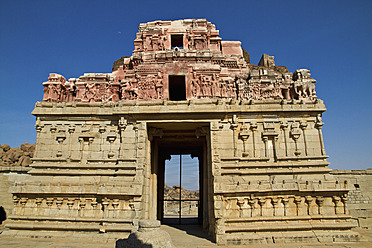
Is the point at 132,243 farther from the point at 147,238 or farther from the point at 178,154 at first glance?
the point at 178,154

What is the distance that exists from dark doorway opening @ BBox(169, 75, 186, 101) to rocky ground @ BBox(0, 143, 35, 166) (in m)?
15.1

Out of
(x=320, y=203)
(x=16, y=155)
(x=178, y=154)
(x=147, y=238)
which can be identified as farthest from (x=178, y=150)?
(x=16, y=155)

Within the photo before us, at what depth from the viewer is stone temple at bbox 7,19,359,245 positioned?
11.1 m

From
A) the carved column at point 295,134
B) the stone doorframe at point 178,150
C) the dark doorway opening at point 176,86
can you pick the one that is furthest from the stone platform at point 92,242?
the dark doorway opening at point 176,86

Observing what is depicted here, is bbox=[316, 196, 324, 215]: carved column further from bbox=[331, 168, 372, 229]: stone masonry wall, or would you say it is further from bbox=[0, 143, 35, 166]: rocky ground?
bbox=[0, 143, 35, 166]: rocky ground

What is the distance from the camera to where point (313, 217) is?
10992mm

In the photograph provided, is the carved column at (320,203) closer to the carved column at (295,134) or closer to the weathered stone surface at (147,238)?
the carved column at (295,134)

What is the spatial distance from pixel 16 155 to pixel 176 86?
17355 millimetres

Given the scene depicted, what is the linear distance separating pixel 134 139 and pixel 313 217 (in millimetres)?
9070

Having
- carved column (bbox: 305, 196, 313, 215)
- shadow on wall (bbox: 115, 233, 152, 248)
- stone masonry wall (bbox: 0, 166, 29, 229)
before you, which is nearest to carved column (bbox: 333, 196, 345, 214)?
carved column (bbox: 305, 196, 313, 215)

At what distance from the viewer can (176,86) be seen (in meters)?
16.4

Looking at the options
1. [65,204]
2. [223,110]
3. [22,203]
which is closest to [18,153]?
[22,203]

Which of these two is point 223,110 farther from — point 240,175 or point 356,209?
point 356,209

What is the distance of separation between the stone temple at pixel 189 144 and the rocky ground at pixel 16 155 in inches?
311
